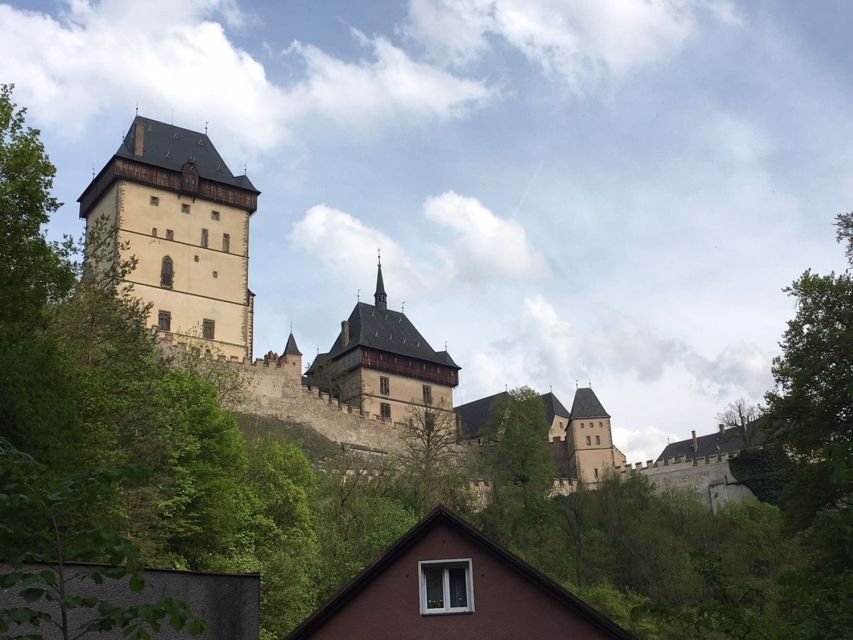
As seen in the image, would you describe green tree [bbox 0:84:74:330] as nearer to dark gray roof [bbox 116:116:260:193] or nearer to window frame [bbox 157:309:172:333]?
window frame [bbox 157:309:172:333]

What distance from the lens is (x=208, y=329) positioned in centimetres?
5675

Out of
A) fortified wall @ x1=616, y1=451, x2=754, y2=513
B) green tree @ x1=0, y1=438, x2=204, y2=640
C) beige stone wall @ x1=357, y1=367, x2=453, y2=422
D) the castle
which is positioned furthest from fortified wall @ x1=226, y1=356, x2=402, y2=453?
green tree @ x1=0, y1=438, x2=204, y2=640

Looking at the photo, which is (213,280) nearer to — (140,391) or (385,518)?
(385,518)

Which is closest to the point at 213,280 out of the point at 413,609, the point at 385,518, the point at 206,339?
the point at 206,339

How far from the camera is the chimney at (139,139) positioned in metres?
58.8

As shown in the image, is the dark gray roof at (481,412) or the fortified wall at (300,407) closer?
the fortified wall at (300,407)

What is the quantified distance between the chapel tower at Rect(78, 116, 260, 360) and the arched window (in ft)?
0.18

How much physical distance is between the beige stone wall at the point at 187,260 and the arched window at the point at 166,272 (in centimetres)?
21

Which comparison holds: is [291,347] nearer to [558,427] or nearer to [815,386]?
[558,427]

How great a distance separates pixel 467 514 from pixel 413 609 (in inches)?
1248

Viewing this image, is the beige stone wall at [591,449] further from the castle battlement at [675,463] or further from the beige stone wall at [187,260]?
the beige stone wall at [187,260]

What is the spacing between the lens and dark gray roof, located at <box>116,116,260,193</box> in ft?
194

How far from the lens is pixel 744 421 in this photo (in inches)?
2542

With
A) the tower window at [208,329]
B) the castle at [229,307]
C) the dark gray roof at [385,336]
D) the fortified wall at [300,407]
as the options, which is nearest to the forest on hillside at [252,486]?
the fortified wall at [300,407]
